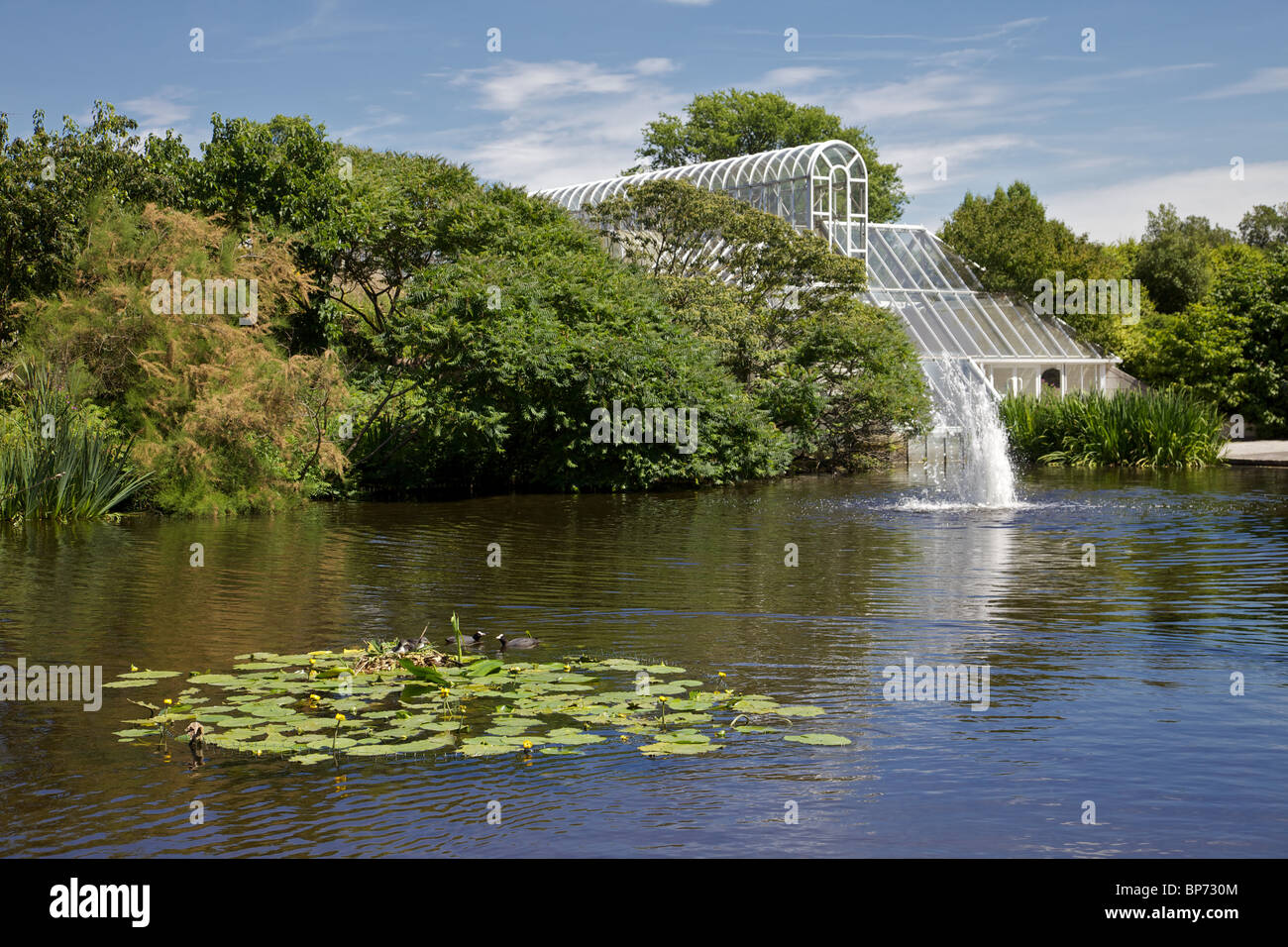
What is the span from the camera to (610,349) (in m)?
26.2

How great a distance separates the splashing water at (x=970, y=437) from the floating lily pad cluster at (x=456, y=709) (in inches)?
577

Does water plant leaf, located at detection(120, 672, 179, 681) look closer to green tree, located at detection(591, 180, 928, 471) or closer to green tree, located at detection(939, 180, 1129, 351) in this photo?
green tree, located at detection(591, 180, 928, 471)

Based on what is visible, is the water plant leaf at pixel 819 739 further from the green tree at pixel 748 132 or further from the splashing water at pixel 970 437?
the green tree at pixel 748 132

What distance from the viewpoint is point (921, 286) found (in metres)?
45.3

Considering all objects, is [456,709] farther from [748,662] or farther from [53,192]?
[53,192]

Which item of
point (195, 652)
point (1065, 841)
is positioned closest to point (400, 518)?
point (195, 652)

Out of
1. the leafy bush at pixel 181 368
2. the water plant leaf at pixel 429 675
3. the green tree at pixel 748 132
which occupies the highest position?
the green tree at pixel 748 132

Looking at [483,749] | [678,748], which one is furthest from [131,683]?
[678,748]

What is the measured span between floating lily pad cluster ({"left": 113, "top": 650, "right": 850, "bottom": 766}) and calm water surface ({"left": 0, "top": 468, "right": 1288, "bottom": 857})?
8.8 inches

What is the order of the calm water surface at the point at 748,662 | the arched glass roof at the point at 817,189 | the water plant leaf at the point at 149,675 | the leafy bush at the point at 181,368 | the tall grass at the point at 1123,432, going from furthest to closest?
the arched glass roof at the point at 817,189
the tall grass at the point at 1123,432
the leafy bush at the point at 181,368
the water plant leaf at the point at 149,675
the calm water surface at the point at 748,662

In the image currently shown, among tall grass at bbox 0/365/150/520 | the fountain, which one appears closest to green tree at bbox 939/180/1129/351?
the fountain

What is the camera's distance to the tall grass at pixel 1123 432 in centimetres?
3108

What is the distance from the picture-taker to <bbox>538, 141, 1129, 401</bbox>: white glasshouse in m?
43.3

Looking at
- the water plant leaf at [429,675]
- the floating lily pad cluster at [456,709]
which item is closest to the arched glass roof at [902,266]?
the floating lily pad cluster at [456,709]
